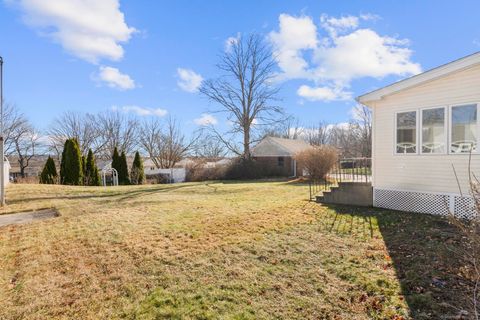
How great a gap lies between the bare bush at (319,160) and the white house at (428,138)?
32.5 ft

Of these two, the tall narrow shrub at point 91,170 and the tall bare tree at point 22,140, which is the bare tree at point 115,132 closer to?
the tall bare tree at point 22,140

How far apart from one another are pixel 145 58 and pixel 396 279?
59.5 ft

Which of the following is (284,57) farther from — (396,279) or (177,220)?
(396,279)

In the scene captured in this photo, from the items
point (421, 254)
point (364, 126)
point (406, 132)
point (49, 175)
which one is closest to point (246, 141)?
point (49, 175)

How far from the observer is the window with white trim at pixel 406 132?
8.16 meters

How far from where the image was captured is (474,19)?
1013cm

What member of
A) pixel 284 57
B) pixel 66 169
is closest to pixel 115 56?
pixel 66 169

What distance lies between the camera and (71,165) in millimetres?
19016

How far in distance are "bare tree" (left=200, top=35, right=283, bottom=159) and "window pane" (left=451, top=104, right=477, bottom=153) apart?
22.7m

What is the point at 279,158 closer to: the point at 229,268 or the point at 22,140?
the point at 229,268

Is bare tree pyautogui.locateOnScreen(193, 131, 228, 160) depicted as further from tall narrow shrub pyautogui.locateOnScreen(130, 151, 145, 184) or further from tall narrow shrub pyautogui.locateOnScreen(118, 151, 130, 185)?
tall narrow shrub pyautogui.locateOnScreen(118, 151, 130, 185)

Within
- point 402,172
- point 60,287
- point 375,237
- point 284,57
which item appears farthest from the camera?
point 284,57

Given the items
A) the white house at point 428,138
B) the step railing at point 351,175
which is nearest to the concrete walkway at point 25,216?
the step railing at point 351,175

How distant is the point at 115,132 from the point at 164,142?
955 centimetres
